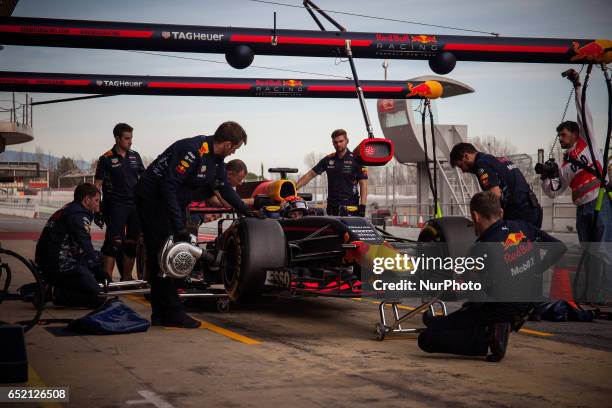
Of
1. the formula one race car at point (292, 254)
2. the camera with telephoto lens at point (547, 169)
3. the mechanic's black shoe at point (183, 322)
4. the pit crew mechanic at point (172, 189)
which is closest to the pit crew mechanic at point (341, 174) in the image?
the formula one race car at point (292, 254)

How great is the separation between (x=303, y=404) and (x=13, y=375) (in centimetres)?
176

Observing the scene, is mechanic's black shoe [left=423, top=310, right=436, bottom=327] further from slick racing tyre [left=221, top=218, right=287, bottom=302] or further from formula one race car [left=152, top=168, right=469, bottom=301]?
slick racing tyre [left=221, top=218, right=287, bottom=302]

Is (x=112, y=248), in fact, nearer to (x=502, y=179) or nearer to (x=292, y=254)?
(x=292, y=254)

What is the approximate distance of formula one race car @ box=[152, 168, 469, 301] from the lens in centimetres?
681

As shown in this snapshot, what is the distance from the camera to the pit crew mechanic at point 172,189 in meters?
7.02

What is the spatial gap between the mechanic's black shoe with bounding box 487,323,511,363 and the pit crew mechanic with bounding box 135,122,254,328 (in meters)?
2.74

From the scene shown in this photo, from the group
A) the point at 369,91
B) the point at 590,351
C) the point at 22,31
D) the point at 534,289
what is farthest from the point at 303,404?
the point at 369,91

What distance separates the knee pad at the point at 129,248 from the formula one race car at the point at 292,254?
6.63 ft

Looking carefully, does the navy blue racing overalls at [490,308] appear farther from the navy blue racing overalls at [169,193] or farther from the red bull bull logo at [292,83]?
the red bull bull logo at [292,83]

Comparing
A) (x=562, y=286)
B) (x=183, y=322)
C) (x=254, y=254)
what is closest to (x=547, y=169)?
(x=562, y=286)

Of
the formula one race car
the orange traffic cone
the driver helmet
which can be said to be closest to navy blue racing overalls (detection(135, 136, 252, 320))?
the formula one race car

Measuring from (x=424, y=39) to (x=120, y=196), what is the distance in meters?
6.34

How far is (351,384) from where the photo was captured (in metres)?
4.68

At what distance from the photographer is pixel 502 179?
7.54m
